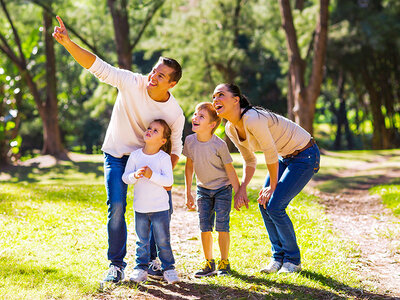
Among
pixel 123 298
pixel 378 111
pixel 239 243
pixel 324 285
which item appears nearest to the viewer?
pixel 123 298

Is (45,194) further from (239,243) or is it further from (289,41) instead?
(289,41)

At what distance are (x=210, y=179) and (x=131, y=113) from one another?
3.21ft

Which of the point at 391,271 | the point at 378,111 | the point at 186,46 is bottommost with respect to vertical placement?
the point at 391,271

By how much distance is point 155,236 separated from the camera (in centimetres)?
436

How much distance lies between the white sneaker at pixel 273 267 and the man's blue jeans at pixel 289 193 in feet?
0.27

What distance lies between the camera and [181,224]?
736 centimetres

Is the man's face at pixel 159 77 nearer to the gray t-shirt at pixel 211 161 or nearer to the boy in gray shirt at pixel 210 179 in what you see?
the boy in gray shirt at pixel 210 179

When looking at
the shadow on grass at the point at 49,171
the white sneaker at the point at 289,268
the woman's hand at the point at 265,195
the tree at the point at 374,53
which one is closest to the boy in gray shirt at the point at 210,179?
→ the woman's hand at the point at 265,195

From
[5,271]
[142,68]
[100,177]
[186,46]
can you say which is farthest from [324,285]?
[142,68]

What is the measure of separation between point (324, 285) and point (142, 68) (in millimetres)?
28740

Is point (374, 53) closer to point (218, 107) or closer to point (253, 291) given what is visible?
point (218, 107)

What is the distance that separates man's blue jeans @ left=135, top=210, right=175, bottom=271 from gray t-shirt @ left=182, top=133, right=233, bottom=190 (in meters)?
0.57

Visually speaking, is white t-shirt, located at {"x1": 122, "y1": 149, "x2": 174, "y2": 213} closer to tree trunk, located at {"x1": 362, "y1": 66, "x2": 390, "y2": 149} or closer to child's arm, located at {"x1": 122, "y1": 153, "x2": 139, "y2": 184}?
child's arm, located at {"x1": 122, "y1": 153, "x2": 139, "y2": 184}

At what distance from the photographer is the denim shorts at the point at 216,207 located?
470cm
